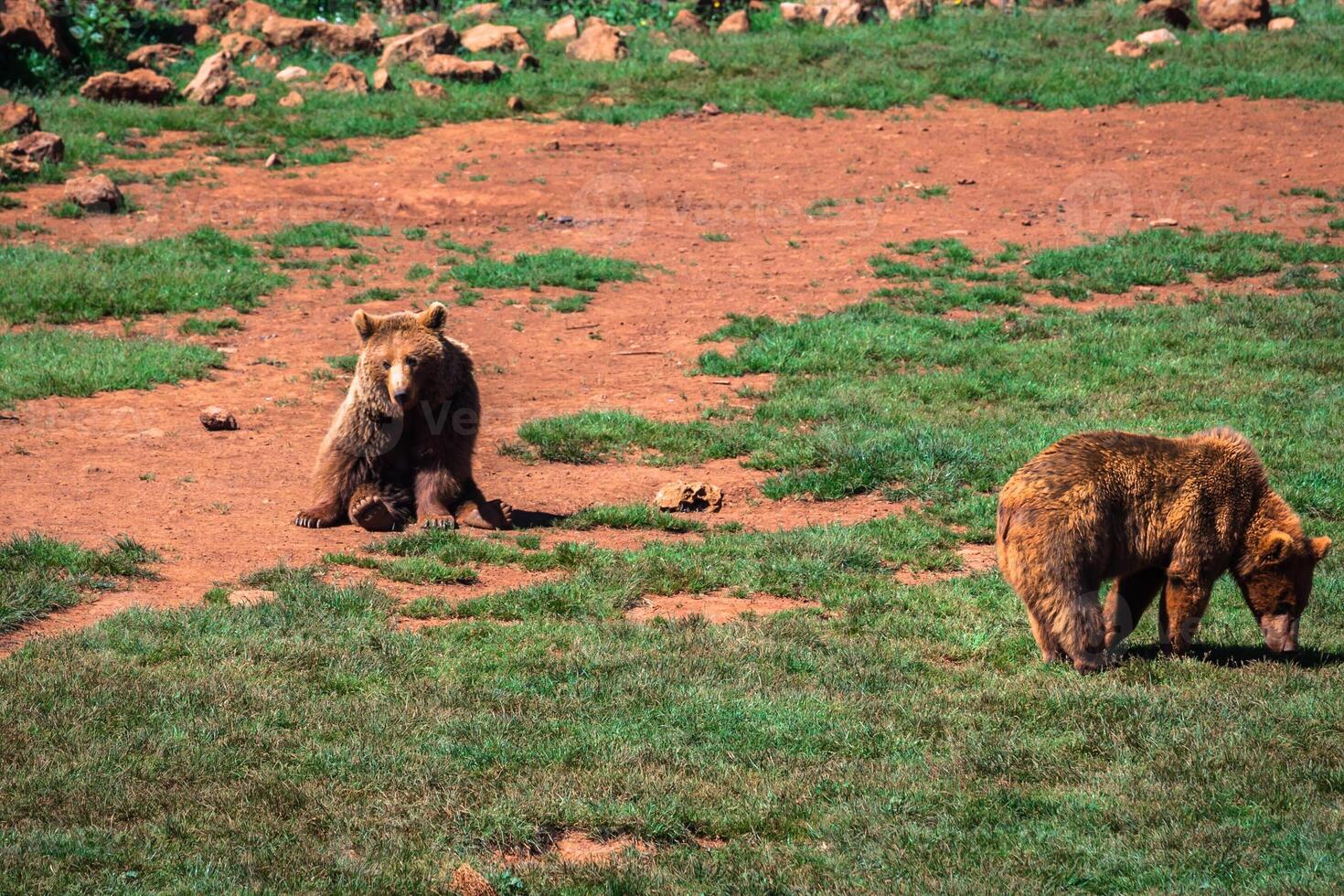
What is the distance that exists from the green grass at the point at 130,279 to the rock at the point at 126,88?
4906 mm

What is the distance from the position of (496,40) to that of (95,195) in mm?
7762

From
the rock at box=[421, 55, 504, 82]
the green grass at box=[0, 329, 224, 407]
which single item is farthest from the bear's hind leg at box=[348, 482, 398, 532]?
the rock at box=[421, 55, 504, 82]

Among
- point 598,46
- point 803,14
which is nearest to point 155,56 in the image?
point 598,46

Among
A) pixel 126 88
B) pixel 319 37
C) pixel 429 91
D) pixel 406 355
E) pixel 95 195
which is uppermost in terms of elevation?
pixel 319 37

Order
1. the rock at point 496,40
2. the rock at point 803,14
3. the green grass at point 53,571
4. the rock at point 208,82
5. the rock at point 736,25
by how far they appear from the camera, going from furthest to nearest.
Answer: the rock at point 803,14 < the rock at point 736,25 < the rock at point 496,40 < the rock at point 208,82 < the green grass at point 53,571

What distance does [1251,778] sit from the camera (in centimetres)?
573

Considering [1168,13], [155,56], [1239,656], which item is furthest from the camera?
[1168,13]

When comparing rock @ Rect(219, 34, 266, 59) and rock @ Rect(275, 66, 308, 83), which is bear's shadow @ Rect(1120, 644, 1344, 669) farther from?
rock @ Rect(219, 34, 266, 59)

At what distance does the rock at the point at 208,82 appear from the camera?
19.6 metres

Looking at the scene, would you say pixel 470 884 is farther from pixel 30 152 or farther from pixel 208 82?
pixel 208 82

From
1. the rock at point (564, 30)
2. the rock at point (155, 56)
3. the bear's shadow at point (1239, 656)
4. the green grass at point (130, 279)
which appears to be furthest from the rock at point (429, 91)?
the bear's shadow at point (1239, 656)

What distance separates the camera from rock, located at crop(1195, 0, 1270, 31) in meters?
22.7

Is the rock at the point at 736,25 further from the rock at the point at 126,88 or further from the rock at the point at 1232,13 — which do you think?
the rock at the point at 126,88

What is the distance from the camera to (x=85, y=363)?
39.7 feet
